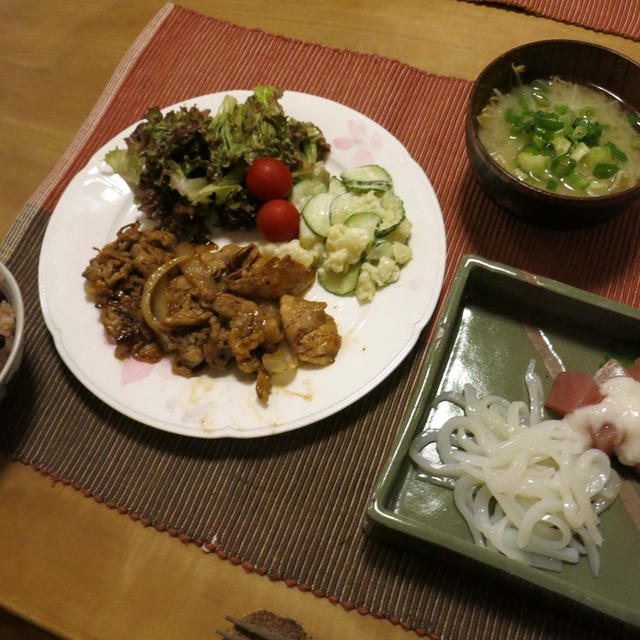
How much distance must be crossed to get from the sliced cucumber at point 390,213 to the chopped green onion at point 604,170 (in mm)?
811

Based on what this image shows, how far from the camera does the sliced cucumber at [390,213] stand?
2.48m

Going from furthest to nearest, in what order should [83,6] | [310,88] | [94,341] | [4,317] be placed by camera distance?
[83,6] → [310,88] → [94,341] → [4,317]

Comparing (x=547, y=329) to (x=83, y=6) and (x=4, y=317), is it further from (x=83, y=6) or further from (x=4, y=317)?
(x=83, y=6)

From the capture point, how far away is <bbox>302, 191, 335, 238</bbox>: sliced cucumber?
2.55m

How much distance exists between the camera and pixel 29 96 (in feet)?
10.9

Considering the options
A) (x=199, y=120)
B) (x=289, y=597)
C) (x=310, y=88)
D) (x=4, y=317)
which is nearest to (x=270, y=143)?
(x=199, y=120)

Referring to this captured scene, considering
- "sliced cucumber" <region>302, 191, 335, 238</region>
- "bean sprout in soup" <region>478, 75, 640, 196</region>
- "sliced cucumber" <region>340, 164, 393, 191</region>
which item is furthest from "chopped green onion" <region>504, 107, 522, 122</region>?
"sliced cucumber" <region>302, 191, 335, 238</region>

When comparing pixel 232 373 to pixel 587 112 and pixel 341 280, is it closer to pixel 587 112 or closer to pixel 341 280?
pixel 341 280

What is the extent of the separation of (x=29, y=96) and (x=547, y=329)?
3110 millimetres

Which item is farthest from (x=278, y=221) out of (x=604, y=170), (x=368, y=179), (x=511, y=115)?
(x=604, y=170)

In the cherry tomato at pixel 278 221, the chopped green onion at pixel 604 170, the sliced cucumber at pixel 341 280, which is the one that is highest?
the chopped green onion at pixel 604 170

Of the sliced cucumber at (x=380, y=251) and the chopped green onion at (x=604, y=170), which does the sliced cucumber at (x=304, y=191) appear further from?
the chopped green onion at (x=604, y=170)

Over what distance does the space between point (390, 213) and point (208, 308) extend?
2.94ft

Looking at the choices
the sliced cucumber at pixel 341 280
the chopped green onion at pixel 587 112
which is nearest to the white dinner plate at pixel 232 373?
the sliced cucumber at pixel 341 280
